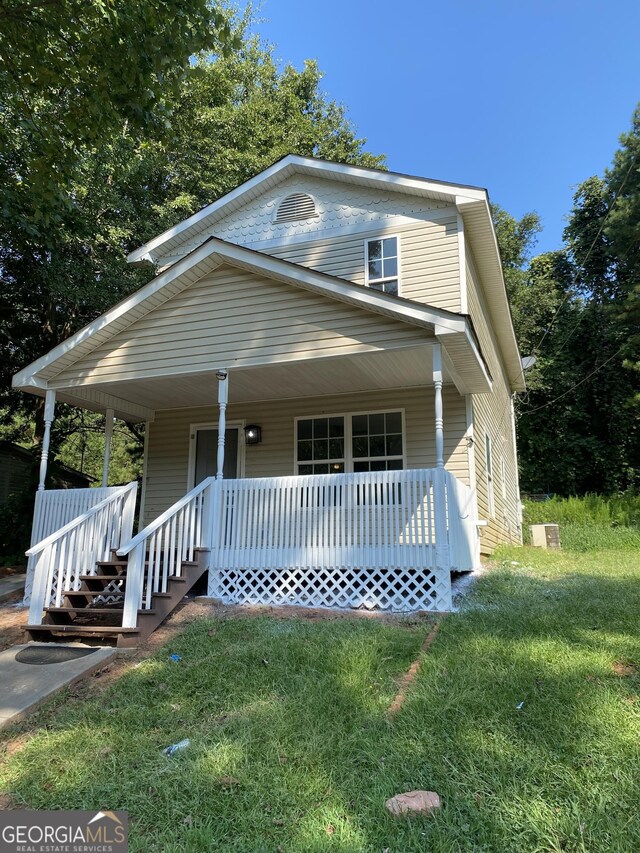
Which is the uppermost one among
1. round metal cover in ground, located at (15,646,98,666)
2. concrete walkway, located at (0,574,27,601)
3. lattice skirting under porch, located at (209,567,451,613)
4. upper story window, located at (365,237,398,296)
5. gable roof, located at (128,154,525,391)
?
gable roof, located at (128,154,525,391)

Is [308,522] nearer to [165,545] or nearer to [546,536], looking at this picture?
[165,545]

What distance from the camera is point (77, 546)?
7.02m

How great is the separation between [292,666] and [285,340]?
4439 millimetres

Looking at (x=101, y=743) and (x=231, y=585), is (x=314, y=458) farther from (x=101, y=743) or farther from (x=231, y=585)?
(x=101, y=743)

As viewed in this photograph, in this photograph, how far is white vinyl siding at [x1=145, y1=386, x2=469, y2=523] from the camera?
939 cm

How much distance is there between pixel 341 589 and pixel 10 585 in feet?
20.1

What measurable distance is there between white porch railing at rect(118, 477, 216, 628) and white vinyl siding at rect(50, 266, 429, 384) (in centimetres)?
191

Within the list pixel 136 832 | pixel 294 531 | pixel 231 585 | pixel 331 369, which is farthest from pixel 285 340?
pixel 136 832

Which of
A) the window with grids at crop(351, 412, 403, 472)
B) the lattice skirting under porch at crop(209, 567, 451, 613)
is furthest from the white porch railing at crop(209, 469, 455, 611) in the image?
the window with grids at crop(351, 412, 403, 472)

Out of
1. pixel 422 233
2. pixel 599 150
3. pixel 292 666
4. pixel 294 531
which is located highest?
pixel 599 150

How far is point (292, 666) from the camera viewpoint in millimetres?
4574

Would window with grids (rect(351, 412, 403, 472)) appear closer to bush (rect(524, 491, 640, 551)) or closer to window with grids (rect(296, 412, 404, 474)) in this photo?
window with grids (rect(296, 412, 404, 474))

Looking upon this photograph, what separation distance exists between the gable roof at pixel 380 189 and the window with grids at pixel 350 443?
3018 mm

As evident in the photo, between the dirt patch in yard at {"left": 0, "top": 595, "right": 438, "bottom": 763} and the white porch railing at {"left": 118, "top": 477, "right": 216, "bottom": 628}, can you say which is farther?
the white porch railing at {"left": 118, "top": 477, "right": 216, "bottom": 628}
